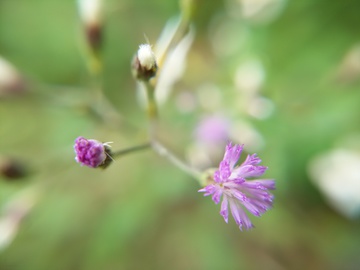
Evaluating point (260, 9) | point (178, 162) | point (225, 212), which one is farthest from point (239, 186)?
point (260, 9)

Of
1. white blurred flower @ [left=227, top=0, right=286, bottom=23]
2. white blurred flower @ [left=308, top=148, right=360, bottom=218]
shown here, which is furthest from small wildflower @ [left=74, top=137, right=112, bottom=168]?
white blurred flower @ [left=227, top=0, right=286, bottom=23]

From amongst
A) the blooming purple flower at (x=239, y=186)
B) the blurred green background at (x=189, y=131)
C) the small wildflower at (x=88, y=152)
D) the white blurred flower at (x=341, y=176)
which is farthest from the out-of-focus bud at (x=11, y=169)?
the white blurred flower at (x=341, y=176)

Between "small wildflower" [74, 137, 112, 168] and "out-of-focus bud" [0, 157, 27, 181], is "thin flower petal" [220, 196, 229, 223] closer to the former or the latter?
"small wildflower" [74, 137, 112, 168]

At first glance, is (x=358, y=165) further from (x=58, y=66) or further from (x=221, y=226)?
(x=58, y=66)

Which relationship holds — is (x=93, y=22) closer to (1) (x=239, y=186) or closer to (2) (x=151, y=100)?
(2) (x=151, y=100)

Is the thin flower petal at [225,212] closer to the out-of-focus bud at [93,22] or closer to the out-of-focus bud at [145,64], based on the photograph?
the out-of-focus bud at [145,64]

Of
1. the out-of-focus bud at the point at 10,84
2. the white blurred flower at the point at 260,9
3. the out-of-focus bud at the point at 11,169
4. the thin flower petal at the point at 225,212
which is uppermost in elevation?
the white blurred flower at the point at 260,9
